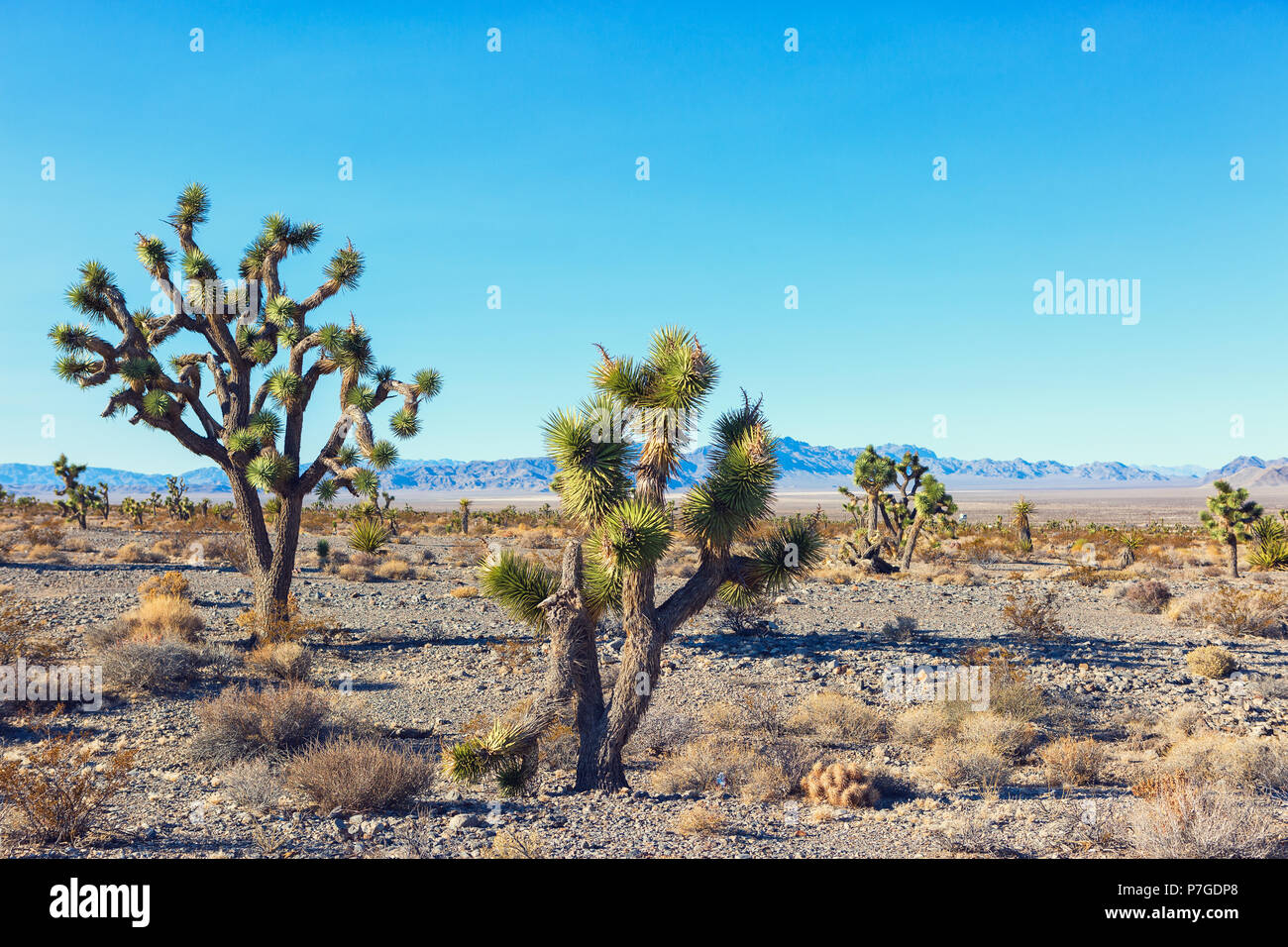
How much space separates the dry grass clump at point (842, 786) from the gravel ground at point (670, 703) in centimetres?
21

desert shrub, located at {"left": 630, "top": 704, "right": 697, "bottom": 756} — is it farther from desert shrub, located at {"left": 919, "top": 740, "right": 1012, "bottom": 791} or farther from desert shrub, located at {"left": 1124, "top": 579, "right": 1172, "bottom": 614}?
desert shrub, located at {"left": 1124, "top": 579, "right": 1172, "bottom": 614}

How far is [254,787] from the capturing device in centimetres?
655

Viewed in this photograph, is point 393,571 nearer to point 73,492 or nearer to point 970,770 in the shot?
point 970,770

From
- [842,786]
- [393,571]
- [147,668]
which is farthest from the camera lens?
[393,571]

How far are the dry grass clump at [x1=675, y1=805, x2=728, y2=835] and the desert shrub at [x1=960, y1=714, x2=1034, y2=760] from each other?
3734mm

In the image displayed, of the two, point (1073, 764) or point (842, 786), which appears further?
point (1073, 764)

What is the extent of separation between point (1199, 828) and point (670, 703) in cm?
647

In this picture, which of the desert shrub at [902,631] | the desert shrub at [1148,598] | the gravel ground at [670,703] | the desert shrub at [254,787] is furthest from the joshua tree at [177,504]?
the desert shrub at [1148,598]

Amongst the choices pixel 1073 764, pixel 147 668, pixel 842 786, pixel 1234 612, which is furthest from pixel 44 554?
pixel 1234 612

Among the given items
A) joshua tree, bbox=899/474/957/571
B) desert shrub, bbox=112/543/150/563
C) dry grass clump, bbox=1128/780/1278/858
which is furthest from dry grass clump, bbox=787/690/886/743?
desert shrub, bbox=112/543/150/563

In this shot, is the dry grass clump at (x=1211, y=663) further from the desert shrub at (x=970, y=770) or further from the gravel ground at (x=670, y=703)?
the desert shrub at (x=970, y=770)

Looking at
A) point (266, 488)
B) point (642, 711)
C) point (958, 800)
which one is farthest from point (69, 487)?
point (958, 800)

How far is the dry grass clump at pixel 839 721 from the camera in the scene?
30.5 ft
